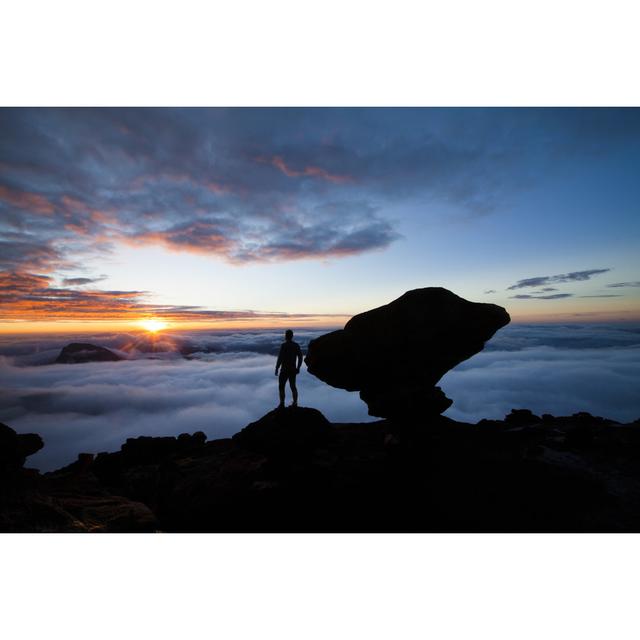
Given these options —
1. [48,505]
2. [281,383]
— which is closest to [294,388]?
[281,383]

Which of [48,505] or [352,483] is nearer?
[48,505]

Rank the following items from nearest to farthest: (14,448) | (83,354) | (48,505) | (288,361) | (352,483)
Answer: (48,505) < (14,448) < (352,483) < (288,361) < (83,354)

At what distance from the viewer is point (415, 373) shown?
11820mm

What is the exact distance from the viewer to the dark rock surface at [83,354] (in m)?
166

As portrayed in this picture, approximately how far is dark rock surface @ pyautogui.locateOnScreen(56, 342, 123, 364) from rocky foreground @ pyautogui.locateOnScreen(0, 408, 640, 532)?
19066cm

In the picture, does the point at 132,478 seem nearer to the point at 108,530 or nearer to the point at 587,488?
the point at 108,530

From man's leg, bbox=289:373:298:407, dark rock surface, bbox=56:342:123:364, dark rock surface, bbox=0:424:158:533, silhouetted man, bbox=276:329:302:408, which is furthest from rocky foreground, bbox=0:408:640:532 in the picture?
dark rock surface, bbox=56:342:123:364

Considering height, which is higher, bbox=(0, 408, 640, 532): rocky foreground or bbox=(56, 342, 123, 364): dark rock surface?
bbox=(0, 408, 640, 532): rocky foreground

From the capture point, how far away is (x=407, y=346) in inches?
452

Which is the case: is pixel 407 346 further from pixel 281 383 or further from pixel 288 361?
pixel 281 383

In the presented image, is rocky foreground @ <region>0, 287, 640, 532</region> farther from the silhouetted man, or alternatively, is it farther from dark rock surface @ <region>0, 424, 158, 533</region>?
the silhouetted man

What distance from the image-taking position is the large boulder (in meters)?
11.3

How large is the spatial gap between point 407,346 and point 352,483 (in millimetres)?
5455

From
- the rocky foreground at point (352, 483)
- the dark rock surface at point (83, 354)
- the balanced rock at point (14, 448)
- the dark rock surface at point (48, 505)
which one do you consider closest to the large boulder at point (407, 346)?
the rocky foreground at point (352, 483)
